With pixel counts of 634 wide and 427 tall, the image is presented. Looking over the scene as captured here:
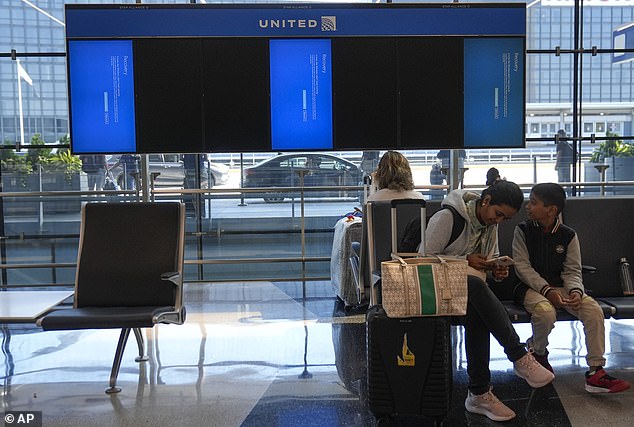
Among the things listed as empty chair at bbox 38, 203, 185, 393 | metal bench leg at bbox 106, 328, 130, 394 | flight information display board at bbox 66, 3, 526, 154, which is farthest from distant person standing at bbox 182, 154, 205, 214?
metal bench leg at bbox 106, 328, 130, 394

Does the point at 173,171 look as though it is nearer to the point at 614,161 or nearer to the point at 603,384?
the point at 614,161

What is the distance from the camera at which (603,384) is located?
11.7 ft

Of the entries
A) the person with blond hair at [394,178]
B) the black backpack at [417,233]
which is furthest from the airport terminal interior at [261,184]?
the person with blond hair at [394,178]

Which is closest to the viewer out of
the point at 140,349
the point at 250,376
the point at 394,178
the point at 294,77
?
the point at 250,376

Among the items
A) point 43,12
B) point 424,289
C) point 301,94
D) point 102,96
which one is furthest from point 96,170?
point 424,289

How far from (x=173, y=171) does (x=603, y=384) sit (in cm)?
467

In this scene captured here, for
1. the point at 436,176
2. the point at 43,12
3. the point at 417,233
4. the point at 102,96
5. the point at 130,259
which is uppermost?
the point at 43,12

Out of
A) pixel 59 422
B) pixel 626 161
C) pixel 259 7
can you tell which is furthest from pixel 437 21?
pixel 59 422

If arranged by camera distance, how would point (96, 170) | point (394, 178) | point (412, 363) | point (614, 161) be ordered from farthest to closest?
point (614, 161) → point (96, 170) → point (394, 178) → point (412, 363)

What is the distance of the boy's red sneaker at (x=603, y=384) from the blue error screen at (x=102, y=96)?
413 centimetres

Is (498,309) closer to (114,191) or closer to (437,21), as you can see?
(437,21)

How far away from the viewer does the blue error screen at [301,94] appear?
6.24 m

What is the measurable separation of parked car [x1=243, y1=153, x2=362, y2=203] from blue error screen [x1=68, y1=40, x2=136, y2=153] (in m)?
1.50

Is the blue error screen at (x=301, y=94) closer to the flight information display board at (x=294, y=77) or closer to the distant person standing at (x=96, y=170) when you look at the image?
the flight information display board at (x=294, y=77)
